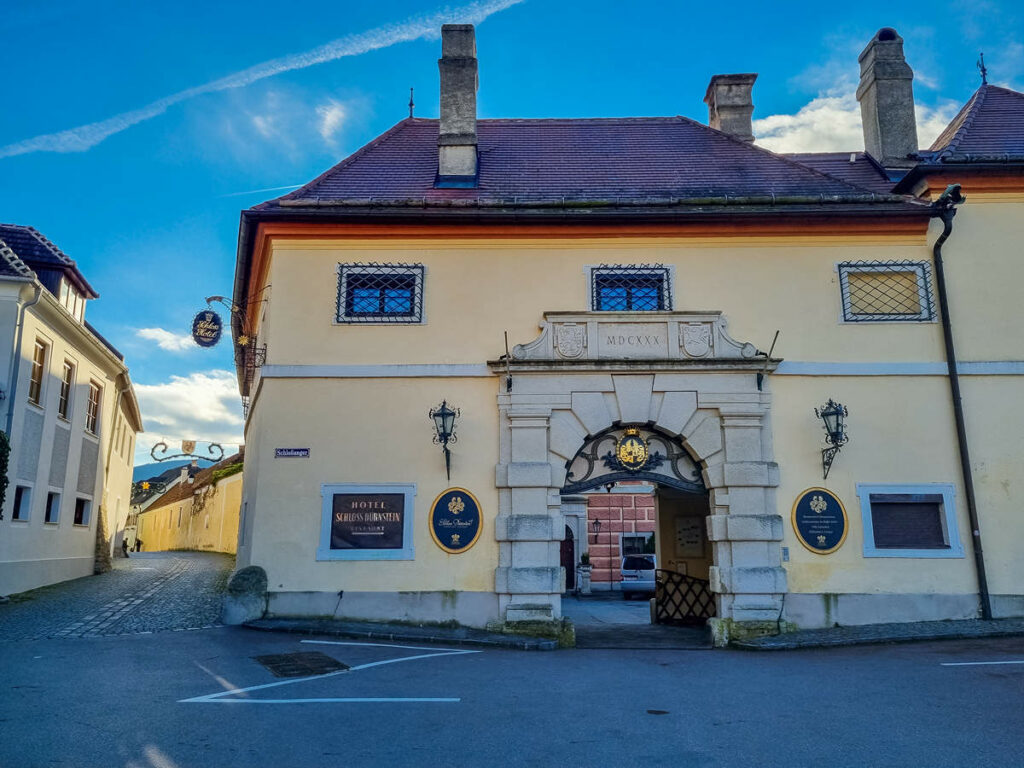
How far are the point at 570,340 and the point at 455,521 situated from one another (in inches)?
133

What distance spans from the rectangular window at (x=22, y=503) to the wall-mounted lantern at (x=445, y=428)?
9911mm

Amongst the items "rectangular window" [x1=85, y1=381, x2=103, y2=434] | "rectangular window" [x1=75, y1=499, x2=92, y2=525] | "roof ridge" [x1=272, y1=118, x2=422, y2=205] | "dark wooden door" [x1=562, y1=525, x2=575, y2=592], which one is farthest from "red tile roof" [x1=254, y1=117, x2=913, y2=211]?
"dark wooden door" [x1=562, y1=525, x2=575, y2=592]

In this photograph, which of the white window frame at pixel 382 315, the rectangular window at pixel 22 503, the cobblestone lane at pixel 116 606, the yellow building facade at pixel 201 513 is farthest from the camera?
the yellow building facade at pixel 201 513

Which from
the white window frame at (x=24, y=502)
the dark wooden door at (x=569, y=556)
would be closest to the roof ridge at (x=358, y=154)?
→ the white window frame at (x=24, y=502)

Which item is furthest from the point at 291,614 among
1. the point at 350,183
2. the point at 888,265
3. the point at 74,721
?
the point at 888,265

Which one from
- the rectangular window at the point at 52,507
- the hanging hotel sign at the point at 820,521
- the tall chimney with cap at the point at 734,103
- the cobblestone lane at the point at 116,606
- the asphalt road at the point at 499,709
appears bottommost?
the asphalt road at the point at 499,709

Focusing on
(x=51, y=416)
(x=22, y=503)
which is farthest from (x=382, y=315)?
(x=51, y=416)

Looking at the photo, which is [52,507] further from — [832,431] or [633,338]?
[832,431]

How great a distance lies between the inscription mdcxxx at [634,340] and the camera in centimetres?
1226

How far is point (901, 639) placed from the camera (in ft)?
34.2

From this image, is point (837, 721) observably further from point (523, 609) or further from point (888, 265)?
point (888, 265)

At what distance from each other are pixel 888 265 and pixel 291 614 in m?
11.0

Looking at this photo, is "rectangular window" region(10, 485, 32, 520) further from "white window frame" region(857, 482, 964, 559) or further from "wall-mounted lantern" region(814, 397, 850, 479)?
"white window frame" region(857, 482, 964, 559)

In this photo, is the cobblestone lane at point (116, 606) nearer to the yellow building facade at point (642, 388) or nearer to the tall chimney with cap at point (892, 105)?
the yellow building facade at point (642, 388)
